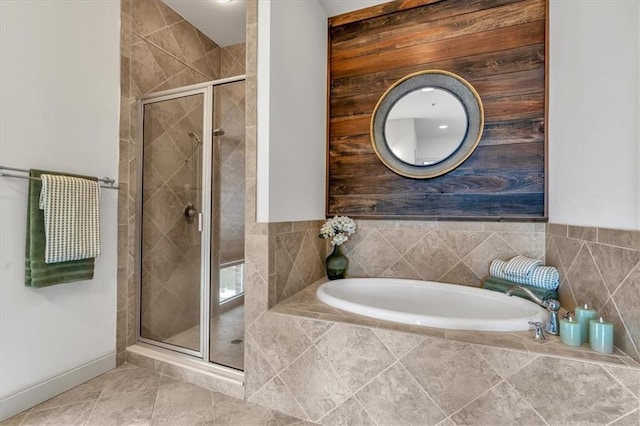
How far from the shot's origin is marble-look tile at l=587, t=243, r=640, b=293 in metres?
1.12

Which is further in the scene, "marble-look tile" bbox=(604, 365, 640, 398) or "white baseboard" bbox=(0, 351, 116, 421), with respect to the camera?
"white baseboard" bbox=(0, 351, 116, 421)

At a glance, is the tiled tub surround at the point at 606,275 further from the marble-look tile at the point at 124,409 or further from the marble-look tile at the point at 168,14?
the marble-look tile at the point at 168,14

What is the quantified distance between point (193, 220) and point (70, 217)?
0.71 meters

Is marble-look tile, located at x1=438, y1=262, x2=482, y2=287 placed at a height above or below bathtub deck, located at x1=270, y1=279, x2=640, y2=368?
above

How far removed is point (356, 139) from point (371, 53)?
0.70 metres

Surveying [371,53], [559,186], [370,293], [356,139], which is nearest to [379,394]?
[370,293]

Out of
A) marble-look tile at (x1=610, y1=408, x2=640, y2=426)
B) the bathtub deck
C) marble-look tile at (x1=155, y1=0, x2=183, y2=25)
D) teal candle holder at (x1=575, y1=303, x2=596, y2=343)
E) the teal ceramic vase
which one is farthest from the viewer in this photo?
marble-look tile at (x1=155, y1=0, x2=183, y2=25)

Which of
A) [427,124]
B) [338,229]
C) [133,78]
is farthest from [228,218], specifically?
[427,124]

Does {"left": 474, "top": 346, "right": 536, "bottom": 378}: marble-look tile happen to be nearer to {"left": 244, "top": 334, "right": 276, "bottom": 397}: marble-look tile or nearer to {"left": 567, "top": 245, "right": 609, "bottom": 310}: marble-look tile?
{"left": 567, "top": 245, "right": 609, "bottom": 310}: marble-look tile

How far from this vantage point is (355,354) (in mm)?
1415

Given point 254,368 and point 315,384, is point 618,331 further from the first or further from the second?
point 254,368

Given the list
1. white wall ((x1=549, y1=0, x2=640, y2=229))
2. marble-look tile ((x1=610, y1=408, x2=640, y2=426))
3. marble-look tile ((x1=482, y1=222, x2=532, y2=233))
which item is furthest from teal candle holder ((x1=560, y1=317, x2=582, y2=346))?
marble-look tile ((x1=482, y1=222, x2=532, y2=233))

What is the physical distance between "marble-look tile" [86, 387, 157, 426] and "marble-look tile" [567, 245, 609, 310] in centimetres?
230

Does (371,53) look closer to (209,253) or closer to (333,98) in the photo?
(333,98)
